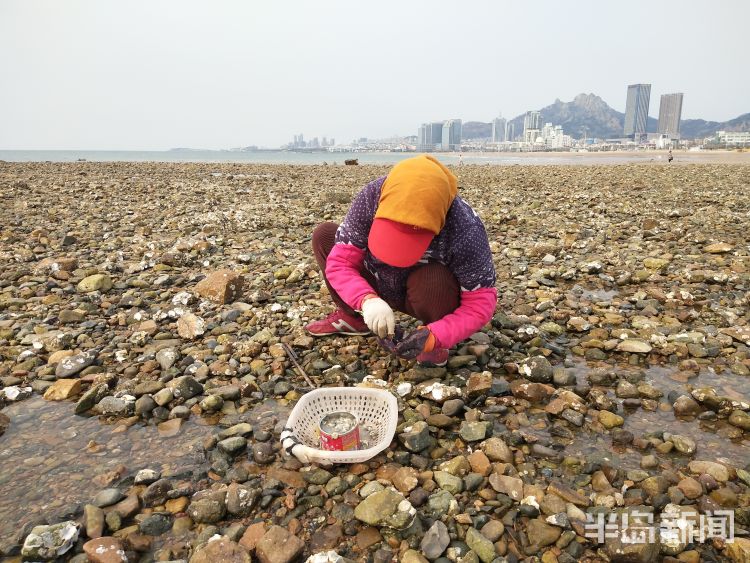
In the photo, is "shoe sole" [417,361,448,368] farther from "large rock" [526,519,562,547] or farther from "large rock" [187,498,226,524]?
"large rock" [187,498,226,524]

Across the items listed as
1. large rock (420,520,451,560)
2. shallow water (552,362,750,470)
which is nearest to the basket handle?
large rock (420,520,451,560)

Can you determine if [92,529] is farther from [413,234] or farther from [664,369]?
[664,369]

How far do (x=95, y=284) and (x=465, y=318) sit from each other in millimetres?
3897

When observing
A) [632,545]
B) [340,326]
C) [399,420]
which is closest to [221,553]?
[399,420]

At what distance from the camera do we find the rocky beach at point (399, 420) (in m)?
1.68

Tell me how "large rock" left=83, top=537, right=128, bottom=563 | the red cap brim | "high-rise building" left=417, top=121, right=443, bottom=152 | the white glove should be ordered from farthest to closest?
"high-rise building" left=417, top=121, right=443, bottom=152 < the white glove < the red cap brim < "large rock" left=83, top=537, right=128, bottom=563

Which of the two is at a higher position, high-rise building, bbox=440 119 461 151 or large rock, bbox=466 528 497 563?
high-rise building, bbox=440 119 461 151

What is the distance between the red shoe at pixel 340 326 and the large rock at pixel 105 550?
191cm

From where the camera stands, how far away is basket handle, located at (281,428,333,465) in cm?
196

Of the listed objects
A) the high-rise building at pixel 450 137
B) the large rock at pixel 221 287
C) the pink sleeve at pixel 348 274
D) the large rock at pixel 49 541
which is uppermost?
the high-rise building at pixel 450 137

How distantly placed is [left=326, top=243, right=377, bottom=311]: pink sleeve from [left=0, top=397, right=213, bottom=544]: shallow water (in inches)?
43.9

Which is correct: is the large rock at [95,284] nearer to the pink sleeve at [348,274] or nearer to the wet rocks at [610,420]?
the pink sleeve at [348,274]

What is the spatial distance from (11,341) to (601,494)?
4.08 metres

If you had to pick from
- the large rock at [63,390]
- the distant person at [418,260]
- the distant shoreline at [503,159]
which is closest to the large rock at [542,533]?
the distant person at [418,260]
